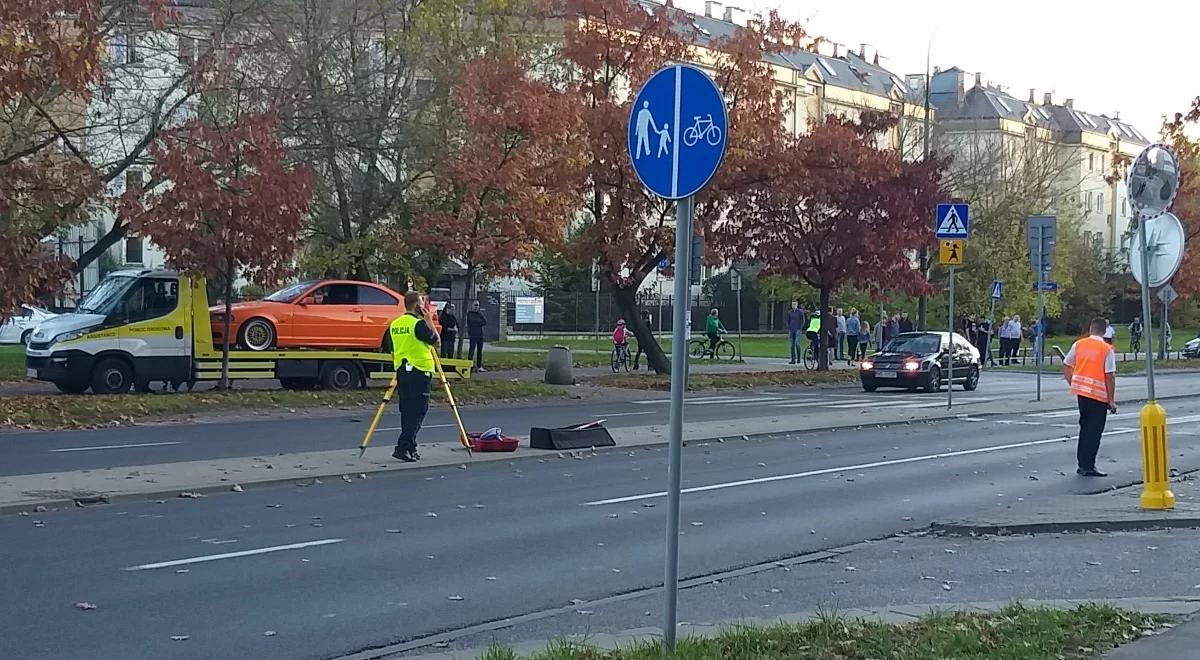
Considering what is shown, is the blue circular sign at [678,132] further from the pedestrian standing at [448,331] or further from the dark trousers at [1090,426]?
the pedestrian standing at [448,331]

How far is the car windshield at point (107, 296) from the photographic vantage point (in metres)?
24.5

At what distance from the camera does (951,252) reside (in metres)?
24.8

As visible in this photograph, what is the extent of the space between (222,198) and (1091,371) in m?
14.6

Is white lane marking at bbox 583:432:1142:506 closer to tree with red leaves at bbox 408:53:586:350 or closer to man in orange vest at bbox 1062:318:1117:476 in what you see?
man in orange vest at bbox 1062:318:1117:476

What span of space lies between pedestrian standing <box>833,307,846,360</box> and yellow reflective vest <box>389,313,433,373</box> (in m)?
34.2

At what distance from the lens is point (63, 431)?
2011cm

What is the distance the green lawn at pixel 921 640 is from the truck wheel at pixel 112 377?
1919cm

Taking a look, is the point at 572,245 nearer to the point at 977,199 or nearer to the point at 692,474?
the point at 692,474

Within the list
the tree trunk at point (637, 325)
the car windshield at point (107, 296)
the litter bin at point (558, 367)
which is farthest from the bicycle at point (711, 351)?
the car windshield at point (107, 296)

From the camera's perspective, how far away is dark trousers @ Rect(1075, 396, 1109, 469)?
15.6 meters

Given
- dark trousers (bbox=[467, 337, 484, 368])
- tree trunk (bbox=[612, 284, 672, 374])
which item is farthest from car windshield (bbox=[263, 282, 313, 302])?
tree trunk (bbox=[612, 284, 672, 374])

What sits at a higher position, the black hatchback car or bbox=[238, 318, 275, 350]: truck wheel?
bbox=[238, 318, 275, 350]: truck wheel

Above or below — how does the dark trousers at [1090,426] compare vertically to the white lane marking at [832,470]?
above

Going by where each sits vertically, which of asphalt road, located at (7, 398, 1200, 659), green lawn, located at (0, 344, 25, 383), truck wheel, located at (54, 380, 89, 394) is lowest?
asphalt road, located at (7, 398, 1200, 659)
